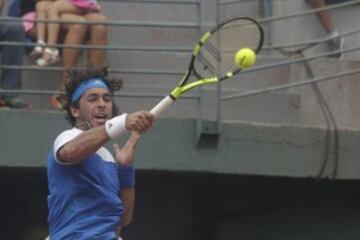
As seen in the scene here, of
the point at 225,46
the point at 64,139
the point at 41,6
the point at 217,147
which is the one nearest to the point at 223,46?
the point at 225,46

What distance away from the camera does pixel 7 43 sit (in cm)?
809

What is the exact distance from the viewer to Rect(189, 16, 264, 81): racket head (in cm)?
608

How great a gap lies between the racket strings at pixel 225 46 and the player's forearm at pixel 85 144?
767 mm

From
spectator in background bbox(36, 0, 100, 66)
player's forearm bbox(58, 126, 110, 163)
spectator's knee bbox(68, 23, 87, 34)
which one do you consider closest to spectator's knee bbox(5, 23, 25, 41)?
spectator in background bbox(36, 0, 100, 66)

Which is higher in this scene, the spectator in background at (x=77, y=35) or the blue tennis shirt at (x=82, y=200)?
the spectator in background at (x=77, y=35)

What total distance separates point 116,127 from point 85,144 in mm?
193

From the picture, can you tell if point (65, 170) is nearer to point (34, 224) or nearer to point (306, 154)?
point (306, 154)

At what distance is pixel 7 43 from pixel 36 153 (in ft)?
2.58

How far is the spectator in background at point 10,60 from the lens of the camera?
8516mm

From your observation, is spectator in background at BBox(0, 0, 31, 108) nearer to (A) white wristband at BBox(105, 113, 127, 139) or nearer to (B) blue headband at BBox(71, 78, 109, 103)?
(B) blue headband at BBox(71, 78, 109, 103)

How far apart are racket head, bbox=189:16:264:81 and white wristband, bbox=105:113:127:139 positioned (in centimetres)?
62

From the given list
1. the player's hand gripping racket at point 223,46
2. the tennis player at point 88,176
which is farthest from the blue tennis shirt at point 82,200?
the player's hand gripping racket at point 223,46

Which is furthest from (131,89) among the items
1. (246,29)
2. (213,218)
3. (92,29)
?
(246,29)

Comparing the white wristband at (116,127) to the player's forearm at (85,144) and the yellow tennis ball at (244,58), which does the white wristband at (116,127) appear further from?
the yellow tennis ball at (244,58)
